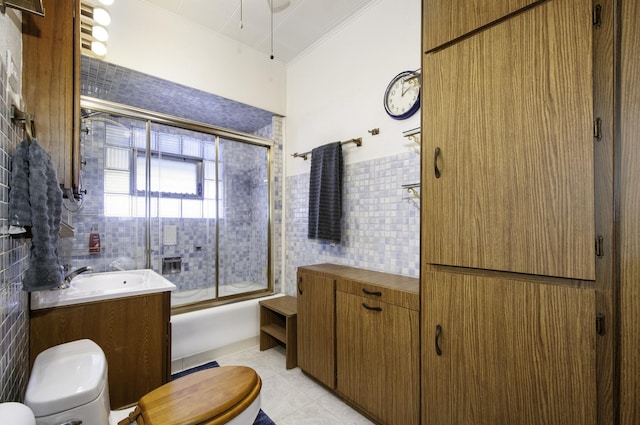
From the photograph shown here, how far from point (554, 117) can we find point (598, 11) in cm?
33

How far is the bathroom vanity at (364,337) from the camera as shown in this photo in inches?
59.2

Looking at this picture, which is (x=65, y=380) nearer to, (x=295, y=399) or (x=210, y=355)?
(x=295, y=399)

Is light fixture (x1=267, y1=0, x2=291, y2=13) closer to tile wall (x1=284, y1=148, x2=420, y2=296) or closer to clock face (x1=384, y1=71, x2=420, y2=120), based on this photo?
clock face (x1=384, y1=71, x2=420, y2=120)

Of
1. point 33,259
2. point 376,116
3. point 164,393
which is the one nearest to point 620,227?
point 376,116

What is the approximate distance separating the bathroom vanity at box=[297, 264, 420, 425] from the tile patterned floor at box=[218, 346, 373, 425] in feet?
0.27

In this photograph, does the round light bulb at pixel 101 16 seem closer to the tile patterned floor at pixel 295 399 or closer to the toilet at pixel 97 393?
the toilet at pixel 97 393

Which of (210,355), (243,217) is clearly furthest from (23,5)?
(243,217)

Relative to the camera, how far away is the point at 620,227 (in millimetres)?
866

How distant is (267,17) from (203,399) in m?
2.78

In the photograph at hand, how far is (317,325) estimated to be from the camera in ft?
6.77

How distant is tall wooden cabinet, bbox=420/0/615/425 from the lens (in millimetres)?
913

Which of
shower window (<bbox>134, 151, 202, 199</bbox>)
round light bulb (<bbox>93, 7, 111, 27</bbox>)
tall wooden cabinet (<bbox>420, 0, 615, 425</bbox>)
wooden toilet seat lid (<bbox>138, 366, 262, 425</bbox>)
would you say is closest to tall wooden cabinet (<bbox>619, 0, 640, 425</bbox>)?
tall wooden cabinet (<bbox>420, 0, 615, 425</bbox>)

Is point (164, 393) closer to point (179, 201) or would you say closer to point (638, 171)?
point (638, 171)

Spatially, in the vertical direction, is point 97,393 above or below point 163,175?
below
